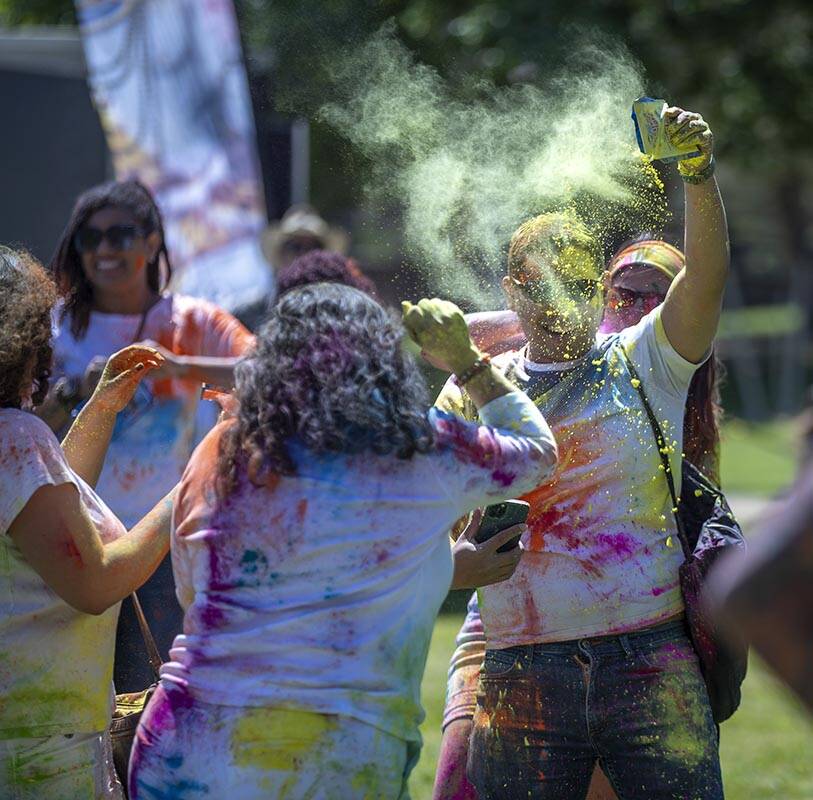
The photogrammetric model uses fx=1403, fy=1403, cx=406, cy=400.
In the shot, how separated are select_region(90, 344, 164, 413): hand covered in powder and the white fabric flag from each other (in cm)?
379

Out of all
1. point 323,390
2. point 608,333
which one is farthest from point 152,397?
point 323,390

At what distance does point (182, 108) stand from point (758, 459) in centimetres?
1099

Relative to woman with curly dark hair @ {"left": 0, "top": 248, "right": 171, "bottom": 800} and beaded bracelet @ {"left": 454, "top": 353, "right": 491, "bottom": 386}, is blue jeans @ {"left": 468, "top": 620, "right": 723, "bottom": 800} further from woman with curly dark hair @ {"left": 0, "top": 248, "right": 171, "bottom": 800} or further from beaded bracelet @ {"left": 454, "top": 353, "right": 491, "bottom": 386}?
woman with curly dark hair @ {"left": 0, "top": 248, "right": 171, "bottom": 800}

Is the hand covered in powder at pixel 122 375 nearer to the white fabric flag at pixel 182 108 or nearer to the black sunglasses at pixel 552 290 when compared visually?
the black sunglasses at pixel 552 290

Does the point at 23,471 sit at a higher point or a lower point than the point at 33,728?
higher

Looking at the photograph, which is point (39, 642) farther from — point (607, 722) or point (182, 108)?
point (182, 108)

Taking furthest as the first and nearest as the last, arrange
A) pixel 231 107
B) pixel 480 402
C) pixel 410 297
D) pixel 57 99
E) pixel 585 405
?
1. pixel 57 99
2. pixel 231 107
3. pixel 410 297
4. pixel 585 405
5. pixel 480 402

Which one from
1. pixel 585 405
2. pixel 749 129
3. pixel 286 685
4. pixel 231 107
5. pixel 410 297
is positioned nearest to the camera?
pixel 286 685

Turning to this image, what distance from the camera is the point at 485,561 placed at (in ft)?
9.59

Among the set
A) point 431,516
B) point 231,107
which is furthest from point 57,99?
point 431,516

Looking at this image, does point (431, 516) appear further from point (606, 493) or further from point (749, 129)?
point (749, 129)

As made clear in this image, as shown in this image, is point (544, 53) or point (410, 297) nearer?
point (410, 297)

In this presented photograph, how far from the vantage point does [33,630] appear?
2764 millimetres

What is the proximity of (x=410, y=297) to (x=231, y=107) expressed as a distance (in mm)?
3395
